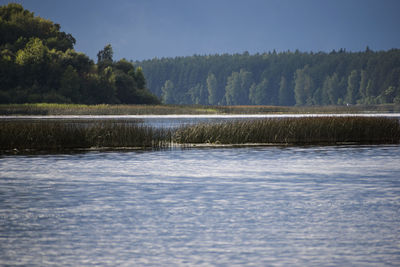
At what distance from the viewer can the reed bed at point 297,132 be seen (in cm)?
3078

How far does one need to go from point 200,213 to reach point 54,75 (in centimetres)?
8520

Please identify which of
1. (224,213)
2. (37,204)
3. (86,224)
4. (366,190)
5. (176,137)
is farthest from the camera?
(176,137)

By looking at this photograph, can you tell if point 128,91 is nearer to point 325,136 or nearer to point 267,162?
point 325,136

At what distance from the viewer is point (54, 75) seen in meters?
94.0

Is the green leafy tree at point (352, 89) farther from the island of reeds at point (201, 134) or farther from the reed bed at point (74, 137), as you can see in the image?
the reed bed at point (74, 137)

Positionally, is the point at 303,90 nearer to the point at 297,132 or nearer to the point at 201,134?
the point at 297,132

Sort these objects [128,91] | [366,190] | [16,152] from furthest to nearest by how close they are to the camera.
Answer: [128,91], [16,152], [366,190]

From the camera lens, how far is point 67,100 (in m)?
88.4

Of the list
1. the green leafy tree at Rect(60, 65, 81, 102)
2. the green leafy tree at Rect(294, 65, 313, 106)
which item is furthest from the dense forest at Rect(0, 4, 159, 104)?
the green leafy tree at Rect(294, 65, 313, 106)

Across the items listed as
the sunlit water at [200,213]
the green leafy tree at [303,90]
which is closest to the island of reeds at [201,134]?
the sunlit water at [200,213]

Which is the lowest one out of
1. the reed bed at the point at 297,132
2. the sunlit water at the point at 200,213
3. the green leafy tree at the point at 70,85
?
the sunlit water at the point at 200,213

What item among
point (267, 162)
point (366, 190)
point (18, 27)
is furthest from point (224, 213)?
point (18, 27)

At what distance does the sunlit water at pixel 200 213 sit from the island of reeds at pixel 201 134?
626 centimetres

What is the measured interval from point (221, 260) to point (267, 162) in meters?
13.9
